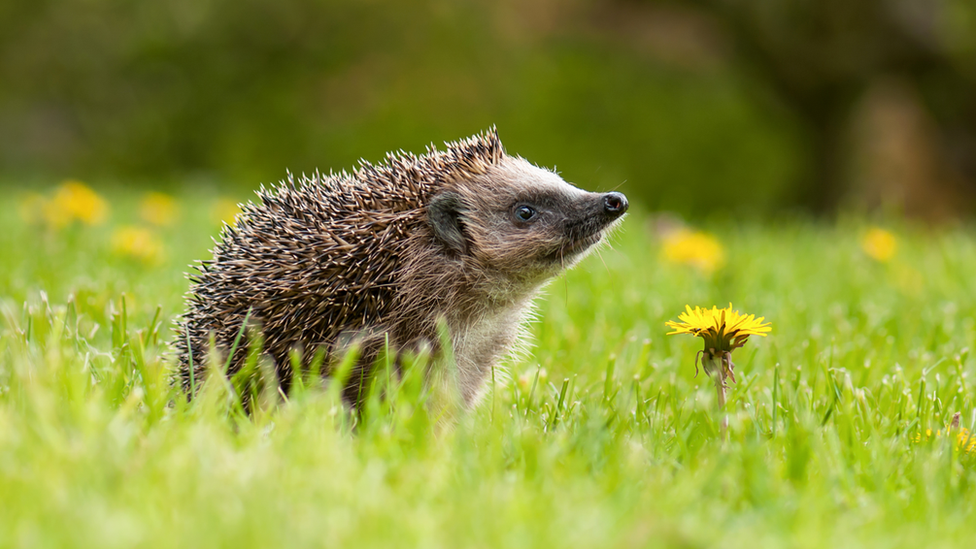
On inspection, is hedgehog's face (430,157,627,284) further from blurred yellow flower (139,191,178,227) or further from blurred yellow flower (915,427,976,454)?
blurred yellow flower (139,191,178,227)

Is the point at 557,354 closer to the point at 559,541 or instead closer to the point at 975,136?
the point at 559,541

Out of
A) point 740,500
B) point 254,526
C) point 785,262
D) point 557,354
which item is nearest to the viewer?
point 254,526

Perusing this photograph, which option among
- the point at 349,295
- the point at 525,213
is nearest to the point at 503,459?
the point at 349,295

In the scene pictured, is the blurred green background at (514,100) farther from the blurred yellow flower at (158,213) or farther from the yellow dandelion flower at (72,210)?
the yellow dandelion flower at (72,210)

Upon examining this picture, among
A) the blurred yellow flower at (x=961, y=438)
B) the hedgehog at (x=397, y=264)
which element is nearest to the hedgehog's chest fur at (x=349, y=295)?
the hedgehog at (x=397, y=264)

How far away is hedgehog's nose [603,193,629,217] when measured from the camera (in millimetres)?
3648

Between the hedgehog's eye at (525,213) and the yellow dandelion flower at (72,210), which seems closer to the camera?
the hedgehog's eye at (525,213)

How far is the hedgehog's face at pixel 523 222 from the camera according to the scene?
11.9 feet

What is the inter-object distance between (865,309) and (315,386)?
362 centimetres

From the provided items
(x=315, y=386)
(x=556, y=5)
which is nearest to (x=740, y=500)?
(x=315, y=386)

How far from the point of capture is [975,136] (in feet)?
47.4

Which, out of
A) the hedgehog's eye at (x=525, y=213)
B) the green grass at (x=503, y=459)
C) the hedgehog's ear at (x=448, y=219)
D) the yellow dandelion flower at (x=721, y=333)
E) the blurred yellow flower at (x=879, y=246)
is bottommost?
the green grass at (x=503, y=459)

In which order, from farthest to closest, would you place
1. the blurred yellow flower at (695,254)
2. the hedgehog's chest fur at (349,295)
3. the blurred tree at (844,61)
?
the blurred tree at (844,61) → the blurred yellow flower at (695,254) → the hedgehog's chest fur at (349,295)

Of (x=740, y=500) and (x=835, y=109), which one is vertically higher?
(x=835, y=109)
